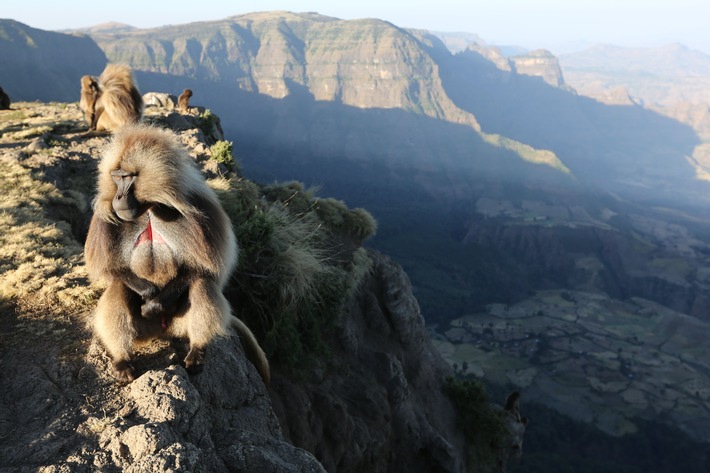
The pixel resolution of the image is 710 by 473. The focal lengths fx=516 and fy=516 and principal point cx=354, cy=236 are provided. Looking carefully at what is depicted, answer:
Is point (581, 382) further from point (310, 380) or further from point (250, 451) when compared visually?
point (250, 451)

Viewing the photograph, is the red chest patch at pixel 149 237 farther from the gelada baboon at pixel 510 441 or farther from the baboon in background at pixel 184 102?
the baboon in background at pixel 184 102

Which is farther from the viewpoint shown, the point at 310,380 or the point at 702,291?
the point at 702,291

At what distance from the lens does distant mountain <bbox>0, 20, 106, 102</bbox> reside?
13612cm

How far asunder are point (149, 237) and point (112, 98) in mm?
11267

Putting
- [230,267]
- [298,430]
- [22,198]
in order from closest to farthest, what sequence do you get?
[230,267], [298,430], [22,198]

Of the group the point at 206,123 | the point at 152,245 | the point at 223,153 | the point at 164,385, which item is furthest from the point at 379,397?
the point at 206,123

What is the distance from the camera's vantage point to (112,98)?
1450cm

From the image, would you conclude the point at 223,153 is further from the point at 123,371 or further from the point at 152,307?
the point at 123,371

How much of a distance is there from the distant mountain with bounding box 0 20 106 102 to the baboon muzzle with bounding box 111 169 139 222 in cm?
13757

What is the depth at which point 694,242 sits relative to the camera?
181375mm

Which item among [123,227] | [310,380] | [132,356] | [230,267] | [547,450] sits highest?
[123,227]

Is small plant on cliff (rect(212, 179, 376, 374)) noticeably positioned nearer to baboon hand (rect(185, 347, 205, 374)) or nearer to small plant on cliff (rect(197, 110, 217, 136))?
baboon hand (rect(185, 347, 205, 374))

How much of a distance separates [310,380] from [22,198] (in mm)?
6828

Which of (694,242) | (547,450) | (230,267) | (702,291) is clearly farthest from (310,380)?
(694,242)
